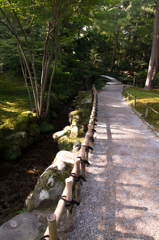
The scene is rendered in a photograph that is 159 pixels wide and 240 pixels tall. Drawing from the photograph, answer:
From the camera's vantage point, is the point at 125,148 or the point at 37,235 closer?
the point at 37,235

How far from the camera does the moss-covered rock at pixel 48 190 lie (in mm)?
3373

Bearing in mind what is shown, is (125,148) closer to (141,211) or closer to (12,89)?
(141,211)

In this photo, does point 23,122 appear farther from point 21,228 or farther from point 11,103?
point 21,228

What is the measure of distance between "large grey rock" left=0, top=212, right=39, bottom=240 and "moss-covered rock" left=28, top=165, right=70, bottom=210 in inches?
12.9

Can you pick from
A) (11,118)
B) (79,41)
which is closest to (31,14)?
(11,118)

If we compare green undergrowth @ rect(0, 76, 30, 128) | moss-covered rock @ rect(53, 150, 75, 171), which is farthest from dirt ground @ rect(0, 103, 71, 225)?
green undergrowth @ rect(0, 76, 30, 128)

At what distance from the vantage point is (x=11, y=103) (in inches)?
426

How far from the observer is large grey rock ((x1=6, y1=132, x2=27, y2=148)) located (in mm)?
6938

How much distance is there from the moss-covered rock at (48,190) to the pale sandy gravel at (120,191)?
0.59 metres

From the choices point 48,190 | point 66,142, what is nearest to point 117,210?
point 48,190

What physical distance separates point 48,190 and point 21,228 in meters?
0.84

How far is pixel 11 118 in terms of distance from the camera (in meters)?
8.55

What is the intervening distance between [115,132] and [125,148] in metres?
1.50

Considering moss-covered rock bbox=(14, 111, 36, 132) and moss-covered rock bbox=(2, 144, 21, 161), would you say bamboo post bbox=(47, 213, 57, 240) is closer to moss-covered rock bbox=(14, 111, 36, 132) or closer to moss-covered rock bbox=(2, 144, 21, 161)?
moss-covered rock bbox=(2, 144, 21, 161)
